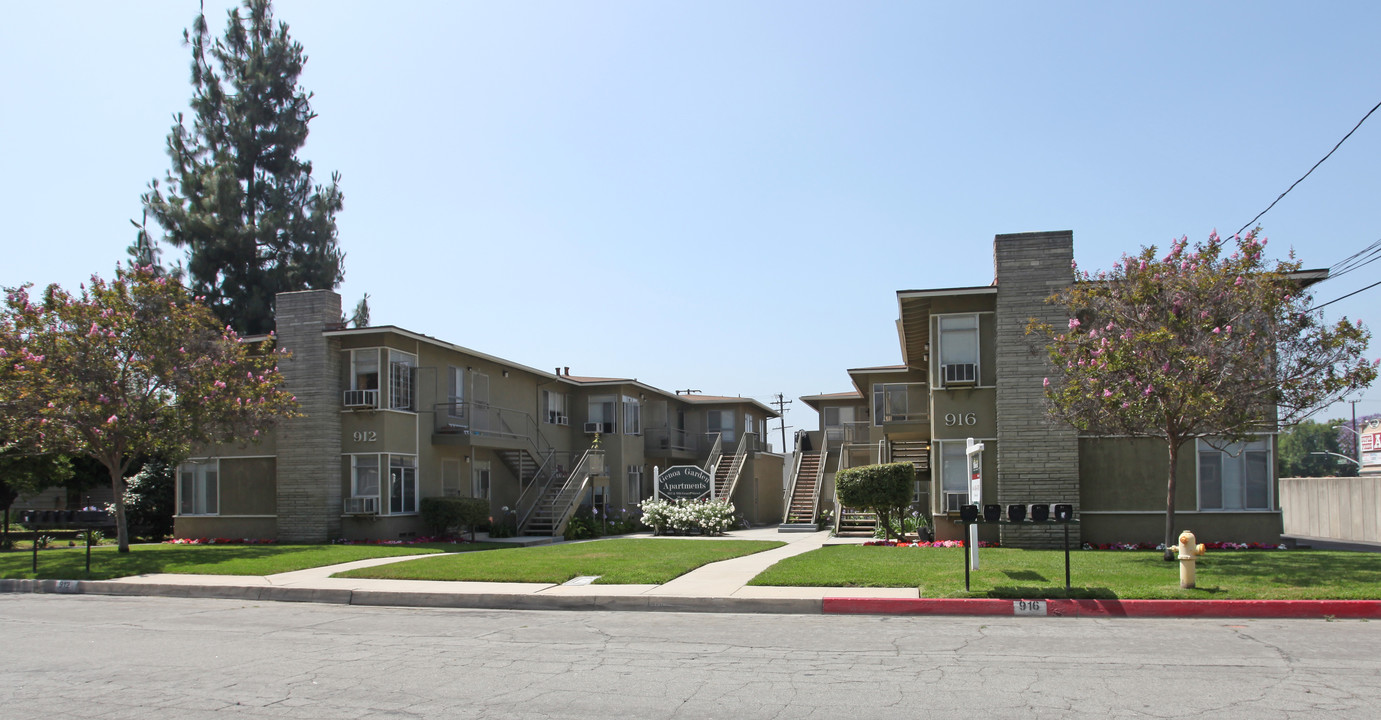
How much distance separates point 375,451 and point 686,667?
62.0 feet

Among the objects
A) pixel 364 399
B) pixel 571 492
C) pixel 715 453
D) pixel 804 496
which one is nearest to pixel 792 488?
pixel 804 496

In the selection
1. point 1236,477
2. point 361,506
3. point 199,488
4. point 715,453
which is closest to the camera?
point 1236,477

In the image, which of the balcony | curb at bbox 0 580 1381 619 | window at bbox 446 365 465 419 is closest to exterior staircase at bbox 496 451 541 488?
window at bbox 446 365 465 419

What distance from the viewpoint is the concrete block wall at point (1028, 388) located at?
2023 centimetres

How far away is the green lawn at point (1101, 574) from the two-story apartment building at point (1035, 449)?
211 centimetres

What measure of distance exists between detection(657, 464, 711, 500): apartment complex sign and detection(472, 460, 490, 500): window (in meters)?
5.84

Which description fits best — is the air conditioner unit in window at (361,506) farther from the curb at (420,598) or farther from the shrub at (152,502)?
the curb at (420,598)

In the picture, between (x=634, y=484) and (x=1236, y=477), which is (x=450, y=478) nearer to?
(x=634, y=484)

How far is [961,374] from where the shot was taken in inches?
838

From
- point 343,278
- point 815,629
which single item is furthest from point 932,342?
point 343,278

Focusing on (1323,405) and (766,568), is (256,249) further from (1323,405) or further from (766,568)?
(1323,405)

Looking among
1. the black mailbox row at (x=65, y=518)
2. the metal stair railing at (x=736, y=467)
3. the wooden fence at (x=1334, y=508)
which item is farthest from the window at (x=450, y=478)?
the wooden fence at (x=1334, y=508)

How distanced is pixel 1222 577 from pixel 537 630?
9.10 meters

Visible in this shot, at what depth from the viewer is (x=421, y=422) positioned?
88.9 ft
